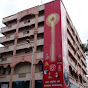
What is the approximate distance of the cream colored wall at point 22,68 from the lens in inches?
1059

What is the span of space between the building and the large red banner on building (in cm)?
136

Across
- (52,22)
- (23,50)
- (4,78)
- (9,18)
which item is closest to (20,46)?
(23,50)

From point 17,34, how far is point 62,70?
45.2 feet

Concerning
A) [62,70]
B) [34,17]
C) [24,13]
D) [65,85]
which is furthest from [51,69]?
[24,13]

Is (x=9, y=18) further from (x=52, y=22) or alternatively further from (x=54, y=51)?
(x=54, y=51)

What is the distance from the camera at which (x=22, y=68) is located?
2759 centimetres

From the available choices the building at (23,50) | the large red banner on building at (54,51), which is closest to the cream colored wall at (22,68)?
the building at (23,50)

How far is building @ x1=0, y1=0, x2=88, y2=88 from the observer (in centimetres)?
2542

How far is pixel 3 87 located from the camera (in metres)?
26.9

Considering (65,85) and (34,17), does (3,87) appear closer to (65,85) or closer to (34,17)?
(65,85)

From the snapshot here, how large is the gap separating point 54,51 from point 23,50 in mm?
8213

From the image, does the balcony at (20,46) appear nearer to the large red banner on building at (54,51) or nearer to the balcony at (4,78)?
the large red banner on building at (54,51)

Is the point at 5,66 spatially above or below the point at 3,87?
above

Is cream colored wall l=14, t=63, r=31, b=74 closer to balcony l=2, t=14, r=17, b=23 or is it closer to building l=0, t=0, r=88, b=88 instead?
building l=0, t=0, r=88, b=88
